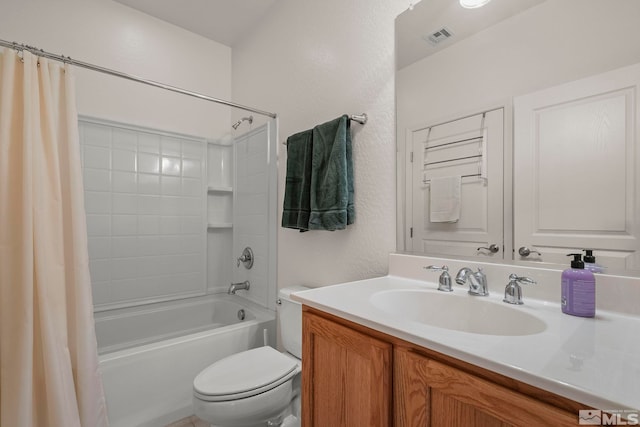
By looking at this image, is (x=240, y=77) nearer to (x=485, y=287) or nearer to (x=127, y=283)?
(x=127, y=283)

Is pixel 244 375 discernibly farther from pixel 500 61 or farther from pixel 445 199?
pixel 500 61

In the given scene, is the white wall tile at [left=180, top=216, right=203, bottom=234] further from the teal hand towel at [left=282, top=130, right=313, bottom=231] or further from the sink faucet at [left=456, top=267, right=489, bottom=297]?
the sink faucet at [left=456, top=267, right=489, bottom=297]

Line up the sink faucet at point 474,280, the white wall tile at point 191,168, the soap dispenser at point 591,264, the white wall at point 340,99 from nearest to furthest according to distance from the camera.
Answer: the soap dispenser at point 591,264 < the sink faucet at point 474,280 < the white wall at point 340,99 < the white wall tile at point 191,168

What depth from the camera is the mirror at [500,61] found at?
83cm

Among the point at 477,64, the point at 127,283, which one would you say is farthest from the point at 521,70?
the point at 127,283

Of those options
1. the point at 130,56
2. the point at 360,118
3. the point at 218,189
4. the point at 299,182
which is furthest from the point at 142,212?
the point at 360,118

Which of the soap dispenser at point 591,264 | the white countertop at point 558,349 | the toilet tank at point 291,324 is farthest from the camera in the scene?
the toilet tank at point 291,324

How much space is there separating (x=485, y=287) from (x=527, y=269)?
0.13 meters

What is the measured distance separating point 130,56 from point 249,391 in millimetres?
2329

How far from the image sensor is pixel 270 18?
7.01 feet

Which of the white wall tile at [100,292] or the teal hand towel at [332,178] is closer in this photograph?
the teal hand towel at [332,178]

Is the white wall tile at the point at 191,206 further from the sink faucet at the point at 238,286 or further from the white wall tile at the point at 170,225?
the sink faucet at the point at 238,286

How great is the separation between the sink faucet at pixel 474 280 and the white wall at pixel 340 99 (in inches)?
13.9

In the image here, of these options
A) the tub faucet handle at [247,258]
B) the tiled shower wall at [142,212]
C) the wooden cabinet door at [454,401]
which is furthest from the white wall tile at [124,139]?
the wooden cabinet door at [454,401]
